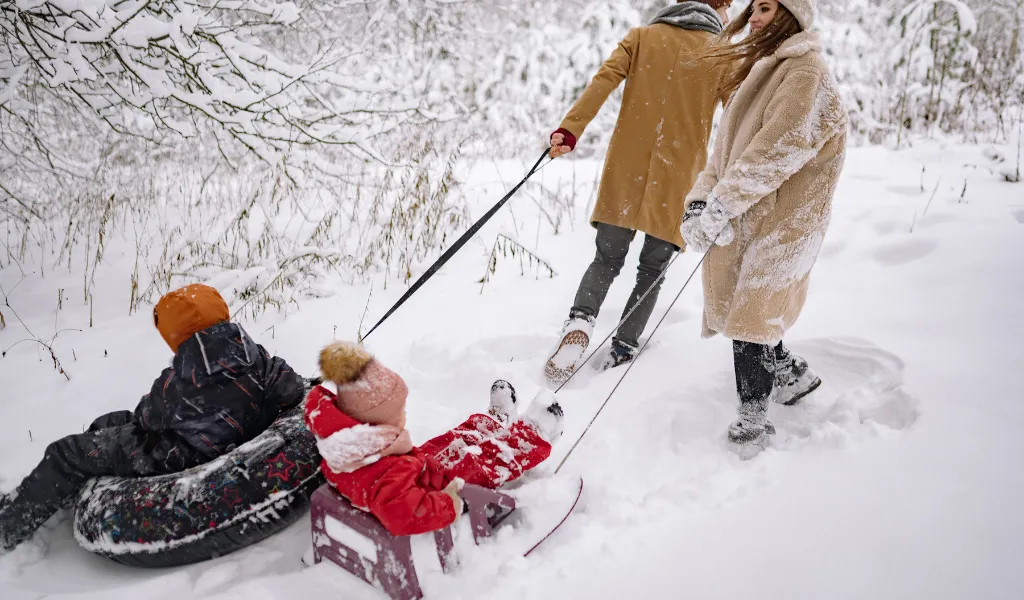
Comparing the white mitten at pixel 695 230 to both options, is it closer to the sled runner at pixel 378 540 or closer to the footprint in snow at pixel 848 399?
the footprint in snow at pixel 848 399

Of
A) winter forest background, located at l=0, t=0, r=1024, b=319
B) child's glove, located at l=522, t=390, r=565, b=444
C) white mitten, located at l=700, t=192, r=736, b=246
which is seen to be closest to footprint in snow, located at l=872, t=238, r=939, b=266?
winter forest background, located at l=0, t=0, r=1024, b=319

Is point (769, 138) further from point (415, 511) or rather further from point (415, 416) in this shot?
point (415, 416)

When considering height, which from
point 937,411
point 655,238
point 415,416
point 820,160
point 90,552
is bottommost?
point 937,411

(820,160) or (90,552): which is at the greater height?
(820,160)

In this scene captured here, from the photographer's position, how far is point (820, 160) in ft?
6.36

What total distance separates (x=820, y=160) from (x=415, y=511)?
1796mm

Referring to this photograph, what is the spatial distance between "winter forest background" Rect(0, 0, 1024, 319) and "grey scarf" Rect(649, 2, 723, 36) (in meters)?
1.73

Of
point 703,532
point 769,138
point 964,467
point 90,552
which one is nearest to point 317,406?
point 90,552

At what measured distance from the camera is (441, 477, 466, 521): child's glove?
1.72 metres

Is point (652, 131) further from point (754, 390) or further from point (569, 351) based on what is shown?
point (754, 390)

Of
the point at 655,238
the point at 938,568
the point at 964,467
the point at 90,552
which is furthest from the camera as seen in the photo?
the point at 655,238

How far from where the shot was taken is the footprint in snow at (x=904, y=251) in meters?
3.59

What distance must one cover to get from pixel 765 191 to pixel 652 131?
105 cm

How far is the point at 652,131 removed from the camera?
2840 mm
